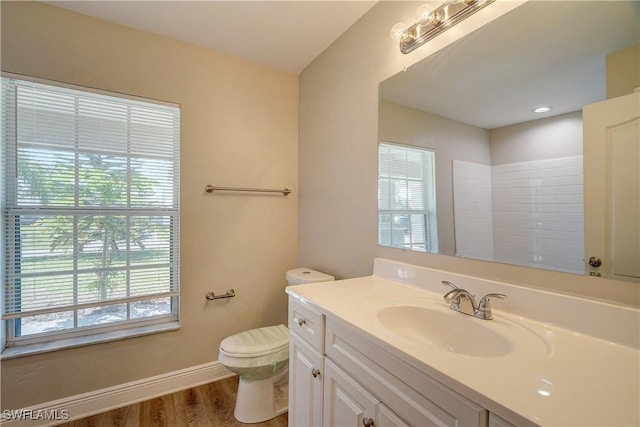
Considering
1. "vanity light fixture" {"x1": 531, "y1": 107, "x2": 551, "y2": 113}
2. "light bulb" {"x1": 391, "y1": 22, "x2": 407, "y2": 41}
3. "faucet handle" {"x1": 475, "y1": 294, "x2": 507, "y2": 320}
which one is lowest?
"faucet handle" {"x1": 475, "y1": 294, "x2": 507, "y2": 320}

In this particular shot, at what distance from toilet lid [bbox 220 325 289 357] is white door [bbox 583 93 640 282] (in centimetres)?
147

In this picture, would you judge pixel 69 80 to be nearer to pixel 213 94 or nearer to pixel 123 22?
pixel 123 22

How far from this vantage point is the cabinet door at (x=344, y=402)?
85 cm

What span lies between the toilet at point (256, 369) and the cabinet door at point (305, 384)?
361mm

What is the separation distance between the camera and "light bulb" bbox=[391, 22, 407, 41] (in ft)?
4.43

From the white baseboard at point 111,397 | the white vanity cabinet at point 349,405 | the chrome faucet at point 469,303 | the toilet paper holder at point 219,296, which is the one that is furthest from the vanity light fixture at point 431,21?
the white baseboard at point 111,397

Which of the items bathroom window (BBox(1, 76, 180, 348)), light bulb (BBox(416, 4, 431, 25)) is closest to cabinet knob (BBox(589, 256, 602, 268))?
light bulb (BBox(416, 4, 431, 25))

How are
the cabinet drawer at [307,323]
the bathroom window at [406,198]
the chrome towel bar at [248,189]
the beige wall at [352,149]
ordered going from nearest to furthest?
the cabinet drawer at [307,323], the beige wall at [352,149], the bathroom window at [406,198], the chrome towel bar at [248,189]

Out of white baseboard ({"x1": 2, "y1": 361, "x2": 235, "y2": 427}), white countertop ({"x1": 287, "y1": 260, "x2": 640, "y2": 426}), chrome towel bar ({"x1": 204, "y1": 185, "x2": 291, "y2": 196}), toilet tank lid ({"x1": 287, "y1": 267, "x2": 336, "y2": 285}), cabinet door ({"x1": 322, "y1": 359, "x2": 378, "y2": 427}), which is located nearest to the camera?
white countertop ({"x1": 287, "y1": 260, "x2": 640, "y2": 426})

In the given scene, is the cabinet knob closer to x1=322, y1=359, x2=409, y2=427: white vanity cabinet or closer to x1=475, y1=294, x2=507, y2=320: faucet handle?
x1=475, y1=294, x2=507, y2=320: faucet handle

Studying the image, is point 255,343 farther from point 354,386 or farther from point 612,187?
point 612,187

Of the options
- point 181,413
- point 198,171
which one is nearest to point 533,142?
point 198,171

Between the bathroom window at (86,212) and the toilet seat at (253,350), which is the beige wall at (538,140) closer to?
the toilet seat at (253,350)

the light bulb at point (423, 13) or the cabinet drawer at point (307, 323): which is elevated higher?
the light bulb at point (423, 13)
